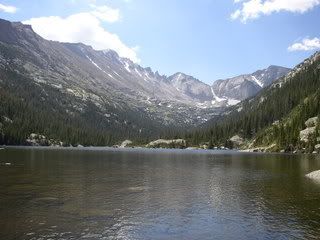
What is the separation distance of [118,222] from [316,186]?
40.8 metres

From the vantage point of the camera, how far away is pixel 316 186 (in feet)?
232

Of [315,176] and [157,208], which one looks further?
[315,176]

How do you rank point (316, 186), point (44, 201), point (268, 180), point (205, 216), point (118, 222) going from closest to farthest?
1. point (118, 222)
2. point (205, 216)
3. point (44, 201)
4. point (316, 186)
5. point (268, 180)

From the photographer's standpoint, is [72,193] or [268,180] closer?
[72,193]

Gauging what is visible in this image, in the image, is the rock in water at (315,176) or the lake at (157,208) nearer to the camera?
the lake at (157,208)

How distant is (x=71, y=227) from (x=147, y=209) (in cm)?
1261

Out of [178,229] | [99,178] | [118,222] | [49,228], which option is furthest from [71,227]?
[99,178]

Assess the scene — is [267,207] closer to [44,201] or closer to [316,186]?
[316,186]

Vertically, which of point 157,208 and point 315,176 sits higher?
point 315,176

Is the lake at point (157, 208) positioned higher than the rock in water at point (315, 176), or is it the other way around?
the rock in water at point (315, 176)

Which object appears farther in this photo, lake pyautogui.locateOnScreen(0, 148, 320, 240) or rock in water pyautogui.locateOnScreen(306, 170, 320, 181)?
rock in water pyautogui.locateOnScreen(306, 170, 320, 181)

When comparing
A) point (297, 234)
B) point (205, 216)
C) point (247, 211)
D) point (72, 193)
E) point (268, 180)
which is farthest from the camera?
point (268, 180)

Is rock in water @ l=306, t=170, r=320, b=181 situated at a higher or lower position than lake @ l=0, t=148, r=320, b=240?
higher

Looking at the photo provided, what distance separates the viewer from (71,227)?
4081 cm
